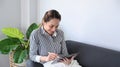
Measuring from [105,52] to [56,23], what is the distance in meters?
0.60

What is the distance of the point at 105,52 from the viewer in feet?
7.09

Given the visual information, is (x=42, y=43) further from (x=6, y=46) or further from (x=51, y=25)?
(x=6, y=46)

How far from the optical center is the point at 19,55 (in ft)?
9.04

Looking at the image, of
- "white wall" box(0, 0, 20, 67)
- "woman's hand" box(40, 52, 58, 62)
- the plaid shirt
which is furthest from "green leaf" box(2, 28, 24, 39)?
"woman's hand" box(40, 52, 58, 62)

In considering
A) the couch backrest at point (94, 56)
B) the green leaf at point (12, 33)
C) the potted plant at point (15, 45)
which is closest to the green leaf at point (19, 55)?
the potted plant at point (15, 45)

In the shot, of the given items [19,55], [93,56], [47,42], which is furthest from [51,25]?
[19,55]

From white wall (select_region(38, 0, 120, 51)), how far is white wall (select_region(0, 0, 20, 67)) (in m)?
0.64

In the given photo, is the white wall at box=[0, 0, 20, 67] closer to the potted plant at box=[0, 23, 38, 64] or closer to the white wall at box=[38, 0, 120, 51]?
the potted plant at box=[0, 23, 38, 64]

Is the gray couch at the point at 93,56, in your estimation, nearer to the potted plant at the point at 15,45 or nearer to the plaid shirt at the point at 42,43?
the plaid shirt at the point at 42,43

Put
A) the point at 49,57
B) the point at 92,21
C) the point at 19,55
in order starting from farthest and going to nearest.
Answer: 1. the point at 19,55
2. the point at 92,21
3. the point at 49,57

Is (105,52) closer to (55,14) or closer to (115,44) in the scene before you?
(115,44)

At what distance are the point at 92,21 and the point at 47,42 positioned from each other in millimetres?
668

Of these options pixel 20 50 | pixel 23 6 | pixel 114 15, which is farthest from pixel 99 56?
pixel 23 6

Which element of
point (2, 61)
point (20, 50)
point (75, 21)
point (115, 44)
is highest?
point (75, 21)
